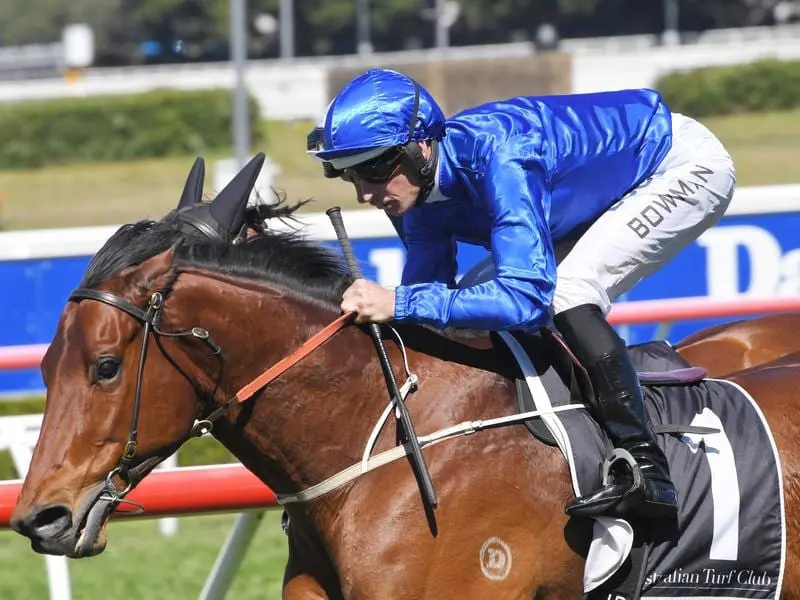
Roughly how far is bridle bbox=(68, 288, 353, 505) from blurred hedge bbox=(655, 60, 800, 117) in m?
25.4

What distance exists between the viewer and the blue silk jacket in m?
2.87

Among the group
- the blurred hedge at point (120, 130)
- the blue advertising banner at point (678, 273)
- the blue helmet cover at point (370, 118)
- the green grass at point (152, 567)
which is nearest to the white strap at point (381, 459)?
the blue helmet cover at point (370, 118)

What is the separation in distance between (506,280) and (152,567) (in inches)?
130

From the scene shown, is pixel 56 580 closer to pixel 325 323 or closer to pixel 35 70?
pixel 325 323

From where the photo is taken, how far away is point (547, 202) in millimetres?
3018

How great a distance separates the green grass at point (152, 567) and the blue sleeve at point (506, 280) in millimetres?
2530

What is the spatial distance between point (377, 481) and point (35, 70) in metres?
44.3

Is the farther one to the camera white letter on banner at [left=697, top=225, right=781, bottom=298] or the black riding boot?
white letter on banner at [left=697, top=225, right=781, bottom=298]

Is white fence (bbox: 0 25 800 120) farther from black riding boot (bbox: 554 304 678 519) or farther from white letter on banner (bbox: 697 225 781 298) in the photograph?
black riding boot (bbox: 554 304 678 519)

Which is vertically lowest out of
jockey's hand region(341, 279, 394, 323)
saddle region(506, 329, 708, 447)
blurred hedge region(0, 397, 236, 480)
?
blurred hedge region(0, 397, 236, 480)

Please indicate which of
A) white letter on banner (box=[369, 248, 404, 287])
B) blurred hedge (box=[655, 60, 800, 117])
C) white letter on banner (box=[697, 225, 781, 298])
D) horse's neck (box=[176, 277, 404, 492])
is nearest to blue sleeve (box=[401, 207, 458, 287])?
horse's neck (box=[176, 277, 404, 492])

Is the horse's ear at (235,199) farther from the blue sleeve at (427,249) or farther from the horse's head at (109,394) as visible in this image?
the blue sleeve at (427,249)

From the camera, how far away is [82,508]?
2734mm

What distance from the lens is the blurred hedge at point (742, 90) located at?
27.4 metres
